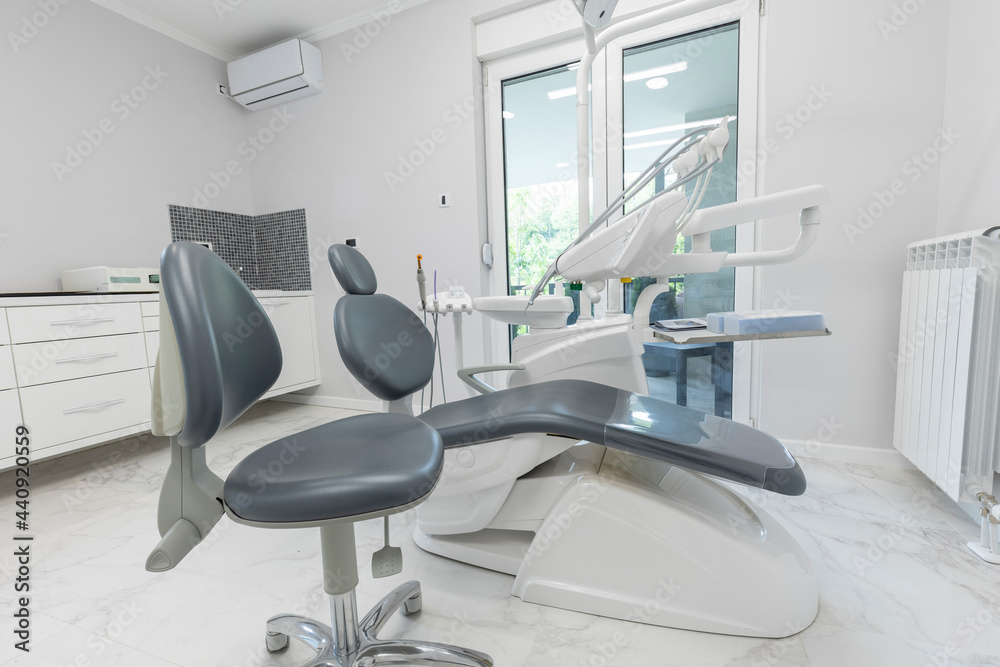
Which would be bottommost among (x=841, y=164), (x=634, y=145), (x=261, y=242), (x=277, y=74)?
(x=261, y=242)

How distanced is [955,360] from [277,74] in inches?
156

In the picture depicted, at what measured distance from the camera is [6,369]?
1.93m

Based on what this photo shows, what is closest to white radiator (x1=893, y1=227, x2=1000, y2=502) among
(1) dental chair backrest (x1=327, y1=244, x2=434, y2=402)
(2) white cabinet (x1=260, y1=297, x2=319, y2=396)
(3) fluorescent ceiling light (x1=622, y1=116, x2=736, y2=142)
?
(3) fluorescent ceiling light (x1=622, y1=116, x2=736, y2=142)

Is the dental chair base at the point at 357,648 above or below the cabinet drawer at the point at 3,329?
below

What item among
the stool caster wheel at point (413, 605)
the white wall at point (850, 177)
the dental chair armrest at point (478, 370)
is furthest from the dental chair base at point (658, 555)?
the white wall at point (850, 177)

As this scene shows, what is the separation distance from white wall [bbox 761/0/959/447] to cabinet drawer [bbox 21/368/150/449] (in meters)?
3.26

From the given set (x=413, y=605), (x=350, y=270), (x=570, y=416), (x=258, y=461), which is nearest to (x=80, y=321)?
(x=350, y=270)

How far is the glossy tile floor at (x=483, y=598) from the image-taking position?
1108 millimetres

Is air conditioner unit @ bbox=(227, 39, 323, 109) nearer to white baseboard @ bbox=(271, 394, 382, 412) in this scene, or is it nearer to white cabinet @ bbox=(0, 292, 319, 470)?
white cabinet @ bbox=(0, 292, 319, 470)

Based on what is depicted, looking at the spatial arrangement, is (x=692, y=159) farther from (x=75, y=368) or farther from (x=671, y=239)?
(x=75, y=368)

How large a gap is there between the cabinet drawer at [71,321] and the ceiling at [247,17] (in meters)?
1.97

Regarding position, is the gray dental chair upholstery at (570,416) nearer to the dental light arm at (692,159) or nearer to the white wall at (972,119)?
the dental light arm at (692,159)

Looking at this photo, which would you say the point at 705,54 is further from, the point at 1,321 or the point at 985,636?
the point at 1,321

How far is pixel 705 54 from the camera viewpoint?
236 centimetres
